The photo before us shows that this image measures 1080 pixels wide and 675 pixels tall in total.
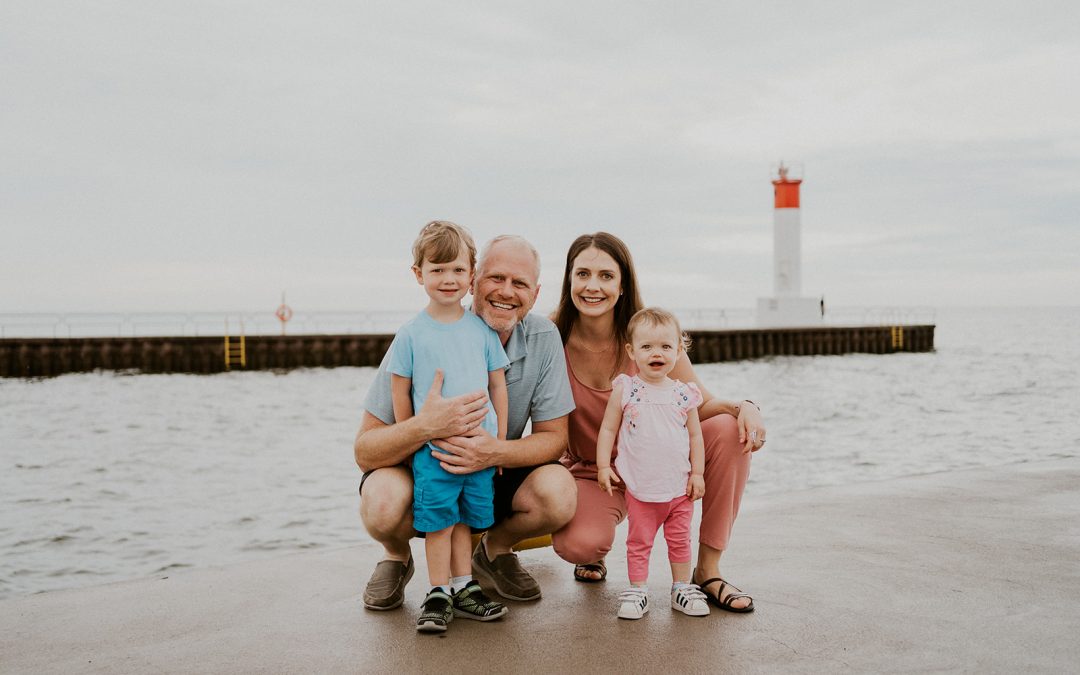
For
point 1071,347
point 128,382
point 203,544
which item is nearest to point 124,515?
point 203,544

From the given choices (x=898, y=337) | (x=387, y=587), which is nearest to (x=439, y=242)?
(x=387, y=587)

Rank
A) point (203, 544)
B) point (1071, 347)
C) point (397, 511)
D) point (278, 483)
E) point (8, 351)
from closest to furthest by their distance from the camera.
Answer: point (397, 511) < point (203, 544) < point (278, 483) < point (8, 351) < point (1071, 347)

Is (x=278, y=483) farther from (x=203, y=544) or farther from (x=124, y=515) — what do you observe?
(x=203, y=544)

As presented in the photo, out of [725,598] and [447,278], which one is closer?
[447,278]

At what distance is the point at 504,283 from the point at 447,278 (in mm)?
260

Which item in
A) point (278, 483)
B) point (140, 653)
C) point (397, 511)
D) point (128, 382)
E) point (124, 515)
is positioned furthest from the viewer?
point (128, 382)

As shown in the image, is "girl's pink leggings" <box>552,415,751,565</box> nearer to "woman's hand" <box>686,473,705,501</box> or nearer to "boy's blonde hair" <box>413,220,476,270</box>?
"woman's hand" <box>686,473,705,501</box>

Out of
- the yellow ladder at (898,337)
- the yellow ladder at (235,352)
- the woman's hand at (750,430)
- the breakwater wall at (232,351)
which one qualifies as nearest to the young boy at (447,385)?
the woman's hand at (750,430)

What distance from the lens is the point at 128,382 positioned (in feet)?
86.4

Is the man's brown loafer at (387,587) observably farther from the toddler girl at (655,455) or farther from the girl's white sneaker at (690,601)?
the girl's white sneaker at (690,601)

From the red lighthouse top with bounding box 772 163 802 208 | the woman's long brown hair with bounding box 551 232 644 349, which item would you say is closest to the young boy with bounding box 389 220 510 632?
the woman's long brown hair with bounding box 551 232 644 349

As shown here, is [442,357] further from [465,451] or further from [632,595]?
[632,595]

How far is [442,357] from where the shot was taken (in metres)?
2.80

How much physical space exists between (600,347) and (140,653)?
6.03 ft
